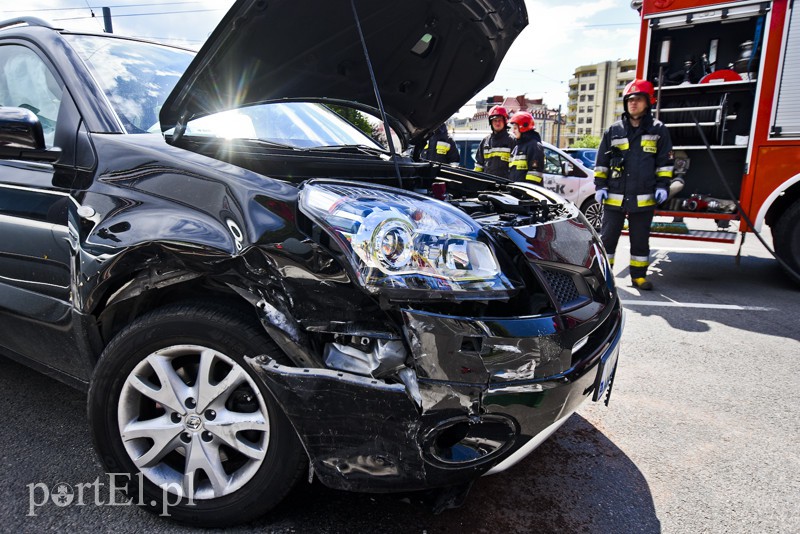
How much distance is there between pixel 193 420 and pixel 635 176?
4.94 meters

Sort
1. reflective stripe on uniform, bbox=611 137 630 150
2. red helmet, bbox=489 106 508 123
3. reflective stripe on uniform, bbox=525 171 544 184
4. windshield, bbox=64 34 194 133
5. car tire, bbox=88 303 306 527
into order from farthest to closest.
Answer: red helmet, bbox=489 106 508 123, reflective stripe on uniform, bbox=525 171 544 184, reflective stripe on uniform, bbox=611 137 630 150, windshield, bbox=64 34 194 133, car tire, bbox=88 303 306 527

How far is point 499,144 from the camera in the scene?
7.56 m

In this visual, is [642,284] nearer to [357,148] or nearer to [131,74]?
[357,148]

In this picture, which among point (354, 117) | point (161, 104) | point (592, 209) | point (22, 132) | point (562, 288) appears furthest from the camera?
point (592, 209)

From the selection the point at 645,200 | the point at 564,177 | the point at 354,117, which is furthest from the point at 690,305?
the point at 564,177

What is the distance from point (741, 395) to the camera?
2918mm

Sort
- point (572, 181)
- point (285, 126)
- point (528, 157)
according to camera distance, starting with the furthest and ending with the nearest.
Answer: point (572, 181) < point (528, 157) < point (285, 126)

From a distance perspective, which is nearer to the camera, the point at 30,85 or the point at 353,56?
the point at 30,85

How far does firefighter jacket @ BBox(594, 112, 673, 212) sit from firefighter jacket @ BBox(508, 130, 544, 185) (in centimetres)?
162

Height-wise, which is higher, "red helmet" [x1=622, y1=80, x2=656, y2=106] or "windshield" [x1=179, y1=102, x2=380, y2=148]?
"red helmet" [x1=622, y1=80, x2=656, y2=106]

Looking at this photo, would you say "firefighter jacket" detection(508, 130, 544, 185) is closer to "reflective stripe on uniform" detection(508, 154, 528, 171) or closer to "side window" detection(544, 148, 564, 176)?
"reflective stripe on uniform" detection(508, 154, 528, 171)

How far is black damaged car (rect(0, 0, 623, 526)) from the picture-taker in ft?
4.89

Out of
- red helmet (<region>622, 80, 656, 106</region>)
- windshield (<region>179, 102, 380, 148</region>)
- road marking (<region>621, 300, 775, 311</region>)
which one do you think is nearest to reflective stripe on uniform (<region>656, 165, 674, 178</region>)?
red helmet (<region>622, 80, 656, 106</region>)

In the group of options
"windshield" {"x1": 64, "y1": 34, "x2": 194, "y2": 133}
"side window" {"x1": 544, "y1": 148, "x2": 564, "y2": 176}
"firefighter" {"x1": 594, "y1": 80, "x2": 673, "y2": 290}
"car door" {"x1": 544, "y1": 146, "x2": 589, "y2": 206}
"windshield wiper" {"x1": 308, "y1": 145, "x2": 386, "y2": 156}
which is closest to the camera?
"windshield" {"x1": 64, "y1": 34, "x2": 194, "y2": 133}
